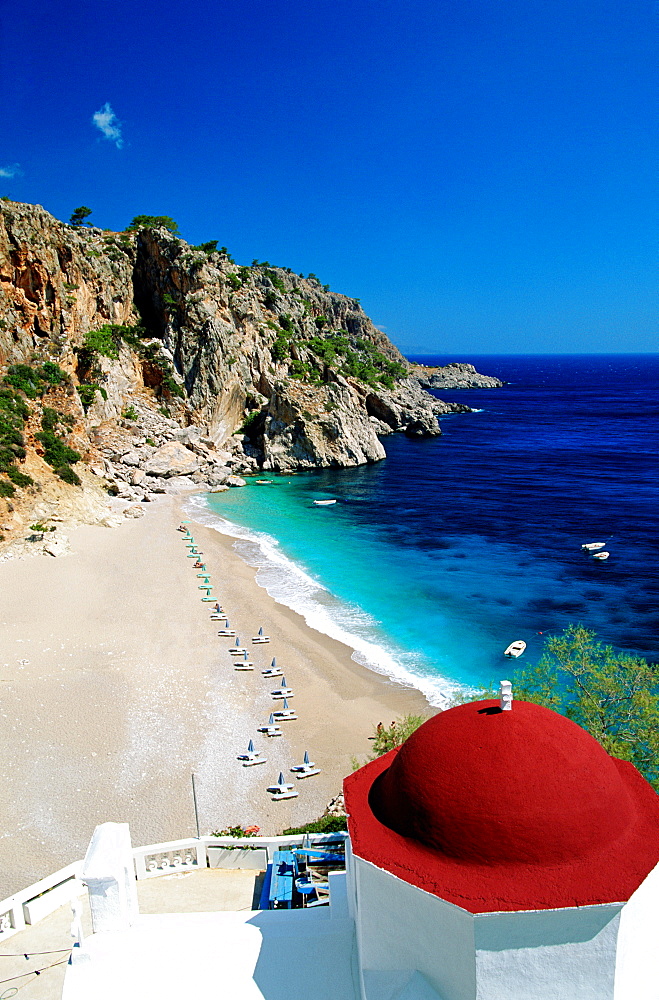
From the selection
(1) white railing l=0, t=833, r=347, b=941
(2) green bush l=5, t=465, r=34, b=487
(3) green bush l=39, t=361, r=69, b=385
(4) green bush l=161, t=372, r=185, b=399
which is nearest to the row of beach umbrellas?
(1) white railing l=0, t=833, r=347, b=941

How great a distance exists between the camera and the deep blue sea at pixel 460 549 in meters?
25.4

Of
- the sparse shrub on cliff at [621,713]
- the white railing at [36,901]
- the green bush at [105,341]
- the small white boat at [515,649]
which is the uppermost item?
the green bush at [105,341]

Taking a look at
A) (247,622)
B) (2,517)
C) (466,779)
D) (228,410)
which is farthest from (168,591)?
(228,410)

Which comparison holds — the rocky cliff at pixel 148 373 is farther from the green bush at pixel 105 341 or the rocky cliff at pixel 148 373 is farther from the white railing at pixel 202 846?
the white railing at pixel 202 846

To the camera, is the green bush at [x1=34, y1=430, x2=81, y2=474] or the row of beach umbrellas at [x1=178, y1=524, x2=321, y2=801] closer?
the row of beach umbrellas at [x1=178, y1=524, x2=321, y2=801]

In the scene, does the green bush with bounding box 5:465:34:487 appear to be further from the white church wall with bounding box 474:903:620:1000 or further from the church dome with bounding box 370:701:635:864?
the white church wall with bounding box 474:903:620:1000

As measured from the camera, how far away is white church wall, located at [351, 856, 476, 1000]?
222 inches

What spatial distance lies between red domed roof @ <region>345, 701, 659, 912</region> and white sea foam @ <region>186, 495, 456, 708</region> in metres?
14.4

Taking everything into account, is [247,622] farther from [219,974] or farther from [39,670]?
[219,974]

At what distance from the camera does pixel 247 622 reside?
1057 inches

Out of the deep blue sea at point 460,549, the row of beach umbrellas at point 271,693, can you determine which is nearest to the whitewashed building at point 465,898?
the row of beach umbrellas at point 271,693

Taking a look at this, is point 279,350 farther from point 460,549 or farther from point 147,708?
point 147,708

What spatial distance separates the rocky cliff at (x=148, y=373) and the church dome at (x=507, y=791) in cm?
3475

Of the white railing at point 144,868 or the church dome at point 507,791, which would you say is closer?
the church dome at point 507,791
